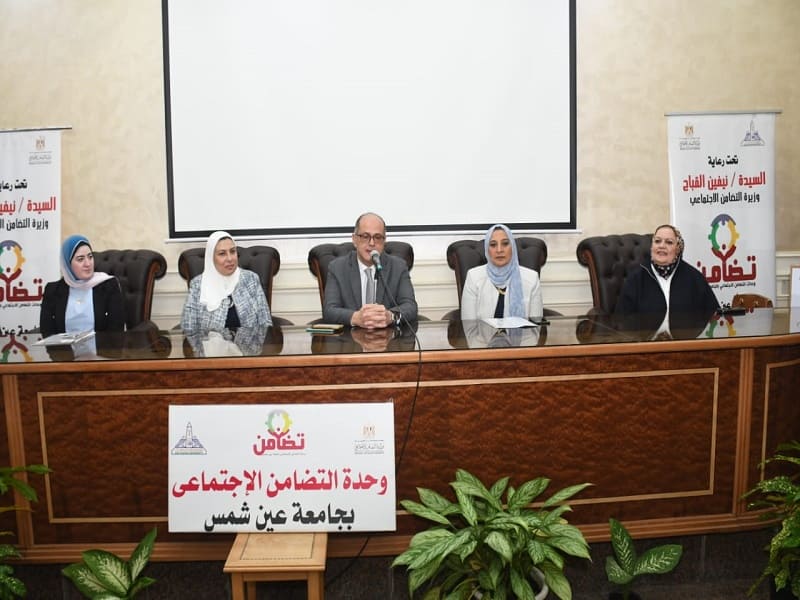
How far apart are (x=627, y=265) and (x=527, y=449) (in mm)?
2074

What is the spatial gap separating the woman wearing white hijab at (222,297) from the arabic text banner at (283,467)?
3.74 ft

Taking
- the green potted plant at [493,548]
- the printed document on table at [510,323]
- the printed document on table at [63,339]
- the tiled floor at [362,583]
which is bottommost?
the tiled floor at [362,583]

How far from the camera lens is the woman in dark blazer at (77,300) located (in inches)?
132

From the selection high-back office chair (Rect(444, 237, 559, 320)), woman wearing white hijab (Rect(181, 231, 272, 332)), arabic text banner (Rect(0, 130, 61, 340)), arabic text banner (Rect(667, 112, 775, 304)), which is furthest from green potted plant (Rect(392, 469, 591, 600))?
arabic text banner (Rect(0, 130, 61, 340))

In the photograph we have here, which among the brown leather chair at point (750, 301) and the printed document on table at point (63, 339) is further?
the brown leather chair at point (750, 301)

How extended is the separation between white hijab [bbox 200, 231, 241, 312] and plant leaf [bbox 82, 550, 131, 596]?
1439mm

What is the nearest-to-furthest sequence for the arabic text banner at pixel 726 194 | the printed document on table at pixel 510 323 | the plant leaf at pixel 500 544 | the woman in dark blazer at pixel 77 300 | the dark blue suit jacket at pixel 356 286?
the plant leaf at pixel 500 544, the printed document on table at pixel 510 323, the dark blue suit jacket at pixel 356 286, the woman in dark blazer at pixel 77 300, the arabic text banner at pixel 726 194

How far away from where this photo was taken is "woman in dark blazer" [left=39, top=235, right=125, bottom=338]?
3.35 meters

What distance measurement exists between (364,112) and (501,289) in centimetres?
160

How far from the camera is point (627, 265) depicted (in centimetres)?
403

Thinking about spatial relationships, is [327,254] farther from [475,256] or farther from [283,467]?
[283,467]

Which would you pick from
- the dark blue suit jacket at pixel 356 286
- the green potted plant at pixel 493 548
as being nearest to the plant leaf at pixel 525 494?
the green potted plant at pixel 493 548

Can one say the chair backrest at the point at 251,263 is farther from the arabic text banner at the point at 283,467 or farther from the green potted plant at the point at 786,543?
the green potted plant at the point at 786,543

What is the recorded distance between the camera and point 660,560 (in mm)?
2033
